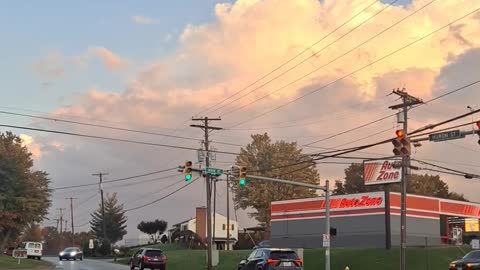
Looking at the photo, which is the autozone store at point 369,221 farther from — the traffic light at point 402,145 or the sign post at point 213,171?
the traffic light at point 402,145

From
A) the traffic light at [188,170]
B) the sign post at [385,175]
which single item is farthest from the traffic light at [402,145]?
the sign post at [385,175]

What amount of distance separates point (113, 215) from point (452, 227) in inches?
3086

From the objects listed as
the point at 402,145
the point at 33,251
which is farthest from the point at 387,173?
the point at 33,251

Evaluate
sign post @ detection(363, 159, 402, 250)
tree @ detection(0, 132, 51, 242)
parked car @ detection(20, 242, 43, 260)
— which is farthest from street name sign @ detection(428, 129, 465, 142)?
parked car @ detection(20, 242, 43, 260)

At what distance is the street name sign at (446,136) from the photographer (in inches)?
914

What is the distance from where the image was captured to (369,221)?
191 feet

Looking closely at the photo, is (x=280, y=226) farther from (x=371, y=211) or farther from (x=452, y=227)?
(x=452, y=227)

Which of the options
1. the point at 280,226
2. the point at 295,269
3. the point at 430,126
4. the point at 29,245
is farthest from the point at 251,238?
the point at 430,126

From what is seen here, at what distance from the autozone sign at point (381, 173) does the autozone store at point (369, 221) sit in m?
1.86

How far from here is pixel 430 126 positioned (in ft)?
79.2

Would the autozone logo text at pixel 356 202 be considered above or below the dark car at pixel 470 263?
above

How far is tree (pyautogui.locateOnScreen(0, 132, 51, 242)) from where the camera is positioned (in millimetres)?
64500

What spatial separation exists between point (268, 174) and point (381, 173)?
35.1 metres

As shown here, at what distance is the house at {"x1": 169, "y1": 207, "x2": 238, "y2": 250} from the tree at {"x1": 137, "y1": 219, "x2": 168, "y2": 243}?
200cm
